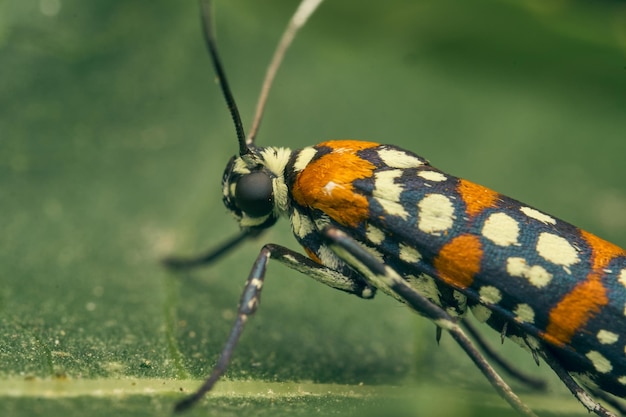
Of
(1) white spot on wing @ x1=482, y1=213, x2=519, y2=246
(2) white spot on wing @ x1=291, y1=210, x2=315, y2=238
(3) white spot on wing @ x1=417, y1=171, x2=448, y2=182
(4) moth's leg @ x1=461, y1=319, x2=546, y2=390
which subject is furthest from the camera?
(4) moth's leg @ x1=461, y1=319, x2=546, y2=390

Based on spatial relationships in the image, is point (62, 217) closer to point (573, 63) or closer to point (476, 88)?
point (476, 88)

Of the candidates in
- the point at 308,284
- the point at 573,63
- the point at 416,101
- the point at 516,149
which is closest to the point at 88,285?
the point at 308,284

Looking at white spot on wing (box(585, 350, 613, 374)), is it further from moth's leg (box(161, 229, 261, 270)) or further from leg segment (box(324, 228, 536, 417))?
moth's leg (box(161, 229, 261, 270))

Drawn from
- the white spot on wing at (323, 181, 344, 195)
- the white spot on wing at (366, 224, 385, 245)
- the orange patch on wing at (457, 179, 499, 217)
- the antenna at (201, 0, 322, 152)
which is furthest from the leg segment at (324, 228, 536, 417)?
the antenna at (201, 0, 322, 152)

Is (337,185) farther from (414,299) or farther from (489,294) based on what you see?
(489,294)

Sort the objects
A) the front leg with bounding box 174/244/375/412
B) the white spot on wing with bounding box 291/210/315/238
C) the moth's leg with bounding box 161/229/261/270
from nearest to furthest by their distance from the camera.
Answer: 1. the front leg with bounding box 174/244/375/412
2. the white spot on wing with bounding box 291/210/315/238
3. the moth's leg with bounding box 161/229/261/270

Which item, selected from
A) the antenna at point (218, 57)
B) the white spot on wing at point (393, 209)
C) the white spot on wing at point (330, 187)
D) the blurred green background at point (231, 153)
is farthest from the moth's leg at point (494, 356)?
the antenna at point (218, 57)

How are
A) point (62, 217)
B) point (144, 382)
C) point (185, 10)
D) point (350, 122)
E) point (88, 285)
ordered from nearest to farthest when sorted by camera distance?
1. point (144, 382)
2. point (88, 285)
3. point (62, 217)
4. point (185, 10)
5. point (350, 122)
